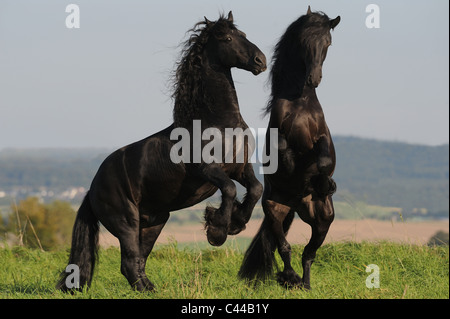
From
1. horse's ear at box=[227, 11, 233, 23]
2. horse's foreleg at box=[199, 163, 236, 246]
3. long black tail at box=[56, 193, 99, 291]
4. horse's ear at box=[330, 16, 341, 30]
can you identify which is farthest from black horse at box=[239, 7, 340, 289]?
long black tail at box=[56, 193, 99, 291]

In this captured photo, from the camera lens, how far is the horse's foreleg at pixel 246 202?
6.59m

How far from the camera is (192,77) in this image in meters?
6.81

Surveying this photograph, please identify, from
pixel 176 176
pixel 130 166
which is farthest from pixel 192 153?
pixel 130 166

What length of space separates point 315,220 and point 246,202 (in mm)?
1251

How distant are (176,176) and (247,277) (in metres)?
1.85

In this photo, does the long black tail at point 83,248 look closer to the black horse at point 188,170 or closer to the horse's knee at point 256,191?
the black horse at point 188,170

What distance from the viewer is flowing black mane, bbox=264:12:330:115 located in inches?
277

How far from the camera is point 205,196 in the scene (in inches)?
270

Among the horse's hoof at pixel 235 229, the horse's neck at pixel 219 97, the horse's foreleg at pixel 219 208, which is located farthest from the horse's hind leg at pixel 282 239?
the horse's neck at pixel 219 97

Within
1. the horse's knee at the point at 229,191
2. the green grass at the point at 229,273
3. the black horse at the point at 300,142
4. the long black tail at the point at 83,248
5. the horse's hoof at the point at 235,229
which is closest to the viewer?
the horse's knee at the point at 229,191

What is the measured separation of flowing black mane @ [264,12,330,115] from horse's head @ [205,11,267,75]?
71cm

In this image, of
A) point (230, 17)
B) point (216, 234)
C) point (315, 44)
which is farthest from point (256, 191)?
point (230, 17)

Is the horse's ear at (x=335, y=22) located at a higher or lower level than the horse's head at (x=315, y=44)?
higher

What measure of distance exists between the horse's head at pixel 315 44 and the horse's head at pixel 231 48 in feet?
2.09
